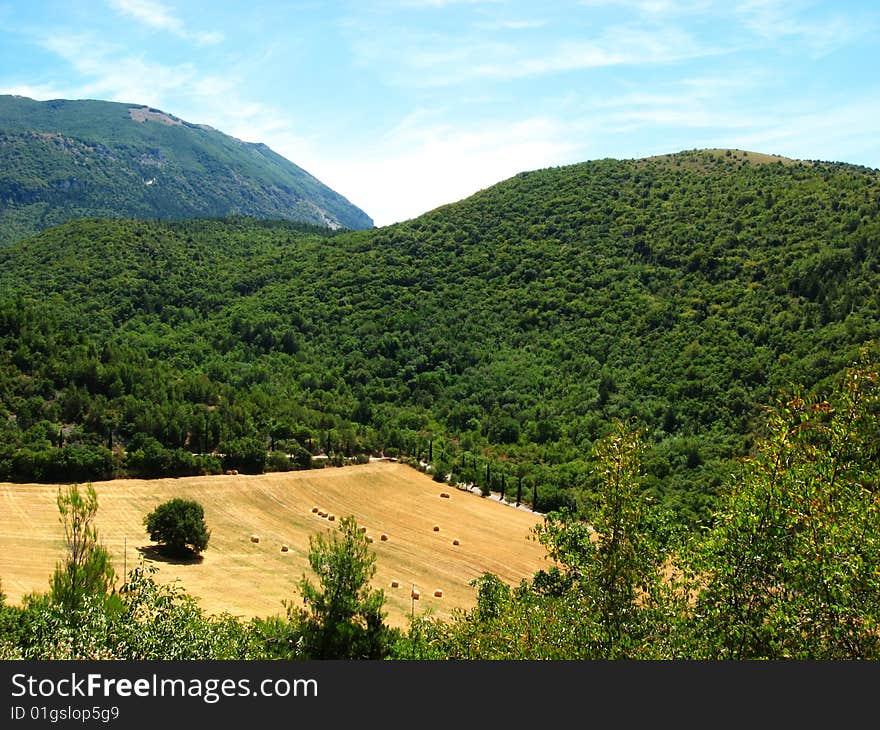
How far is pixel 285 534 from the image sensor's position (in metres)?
49.8

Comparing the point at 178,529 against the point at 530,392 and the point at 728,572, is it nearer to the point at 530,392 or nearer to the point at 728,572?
the point at 728,572

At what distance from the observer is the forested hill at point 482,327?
2549 inches

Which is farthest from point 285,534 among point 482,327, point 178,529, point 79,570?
point 482,327

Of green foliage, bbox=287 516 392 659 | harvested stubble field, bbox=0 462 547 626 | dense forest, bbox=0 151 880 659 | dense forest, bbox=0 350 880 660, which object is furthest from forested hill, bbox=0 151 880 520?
dense forest, bbox=0 350 880 660

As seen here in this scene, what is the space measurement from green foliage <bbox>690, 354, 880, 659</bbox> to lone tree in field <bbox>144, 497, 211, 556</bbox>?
3567 cm

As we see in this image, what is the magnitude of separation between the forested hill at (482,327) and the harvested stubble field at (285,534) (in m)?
4.80

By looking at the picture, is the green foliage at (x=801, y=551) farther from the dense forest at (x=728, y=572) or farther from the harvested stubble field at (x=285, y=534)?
the harvested stubble field at (x=285, y=534)

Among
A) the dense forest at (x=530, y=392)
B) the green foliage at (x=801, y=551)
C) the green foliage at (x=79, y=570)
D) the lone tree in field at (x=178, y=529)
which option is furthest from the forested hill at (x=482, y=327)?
the green foliage at (x=801, y=551)

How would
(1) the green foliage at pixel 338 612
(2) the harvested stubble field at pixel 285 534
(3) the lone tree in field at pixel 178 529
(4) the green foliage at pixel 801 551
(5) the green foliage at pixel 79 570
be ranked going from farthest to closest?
(3) the lone tree in field at pixel 178 529
(2) the harvested stubble field at pixel 285 534
(1) the green foliage at pixel 338 612
(5) the green foliage at pixel 79 570
(4) the green foliage at pixel 801 551

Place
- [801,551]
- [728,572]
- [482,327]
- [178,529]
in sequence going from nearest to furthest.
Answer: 1. [801,551]
2. [728,572]
3. [178,529]
4. [482,327]

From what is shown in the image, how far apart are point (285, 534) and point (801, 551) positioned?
140 feet

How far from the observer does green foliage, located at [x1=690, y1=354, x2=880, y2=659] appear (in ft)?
36.7

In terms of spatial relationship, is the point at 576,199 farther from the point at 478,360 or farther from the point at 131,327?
the point at 131,327

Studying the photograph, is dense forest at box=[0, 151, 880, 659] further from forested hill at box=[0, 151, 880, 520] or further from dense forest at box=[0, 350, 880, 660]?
forested hill at box=[0, 151, 880, 520]
